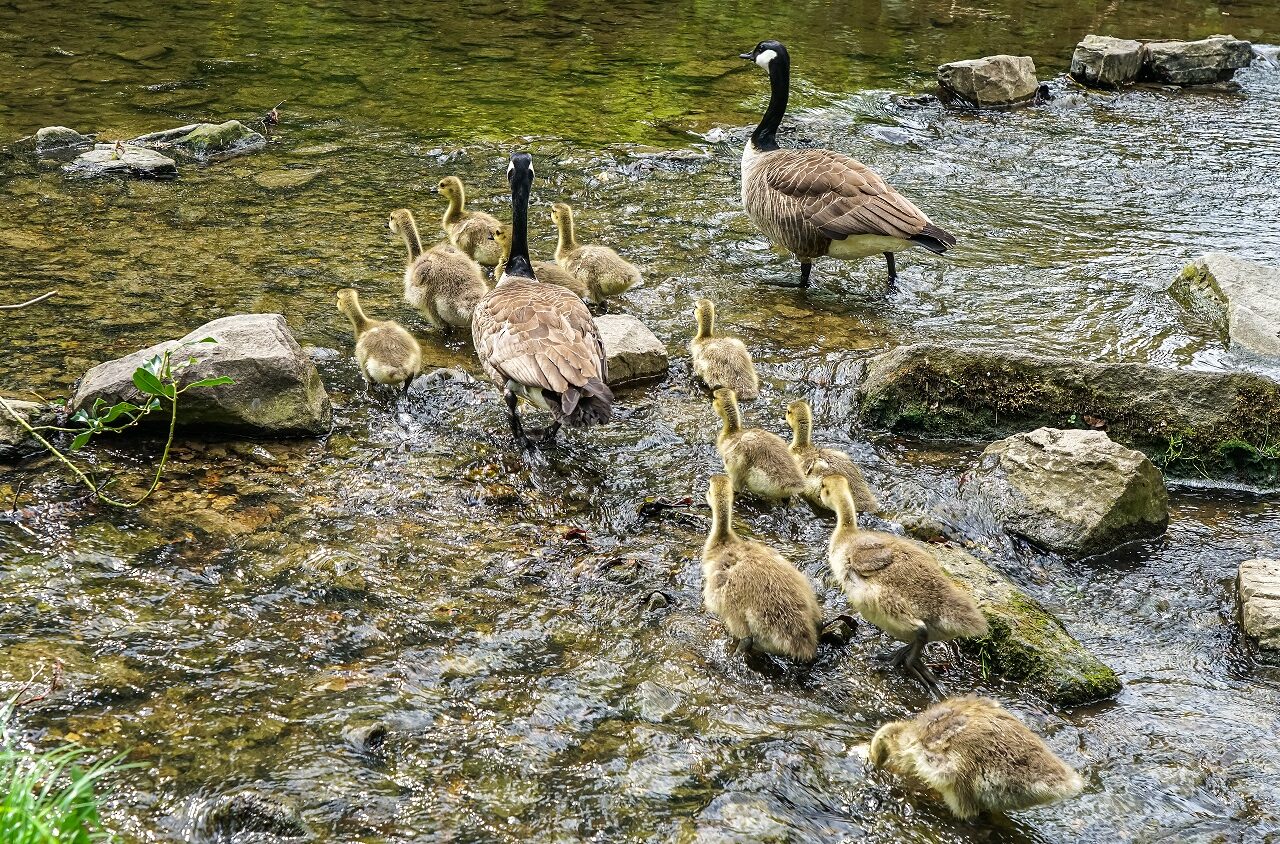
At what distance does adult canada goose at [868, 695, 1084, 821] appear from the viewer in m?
4.21

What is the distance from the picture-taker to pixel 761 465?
6422mm

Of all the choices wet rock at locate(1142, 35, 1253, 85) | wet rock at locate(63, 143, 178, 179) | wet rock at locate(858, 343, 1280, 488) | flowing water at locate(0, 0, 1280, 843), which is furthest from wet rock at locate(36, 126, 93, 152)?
wet rock at locate(1142, 35, 1253, 85)

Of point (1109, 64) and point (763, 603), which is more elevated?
Answer: point (1109, 64)

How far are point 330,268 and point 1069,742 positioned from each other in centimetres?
708

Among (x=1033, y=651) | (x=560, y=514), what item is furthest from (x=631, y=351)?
(x=1033, y=651)

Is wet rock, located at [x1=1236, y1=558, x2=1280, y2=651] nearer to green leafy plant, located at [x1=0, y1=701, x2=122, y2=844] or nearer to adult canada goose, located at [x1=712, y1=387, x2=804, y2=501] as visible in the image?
adult canada goose, located at [x1=712, y1=387, x2=804, y2=501]

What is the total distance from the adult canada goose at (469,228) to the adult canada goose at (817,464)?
3.93 metres

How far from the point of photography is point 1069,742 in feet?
15.5

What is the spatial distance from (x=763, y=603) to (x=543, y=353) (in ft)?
7.91

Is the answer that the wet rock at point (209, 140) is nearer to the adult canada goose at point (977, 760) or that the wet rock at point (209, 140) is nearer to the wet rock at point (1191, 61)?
the adult canada goose at point (977, 760)

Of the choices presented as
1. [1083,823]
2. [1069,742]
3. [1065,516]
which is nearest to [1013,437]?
[1065,516]

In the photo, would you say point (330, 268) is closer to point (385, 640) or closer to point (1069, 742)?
point (385, 640)

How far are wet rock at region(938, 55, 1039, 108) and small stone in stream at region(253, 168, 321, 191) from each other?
8.39 meters

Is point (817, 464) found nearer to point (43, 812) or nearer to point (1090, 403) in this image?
point (1090, 403)
